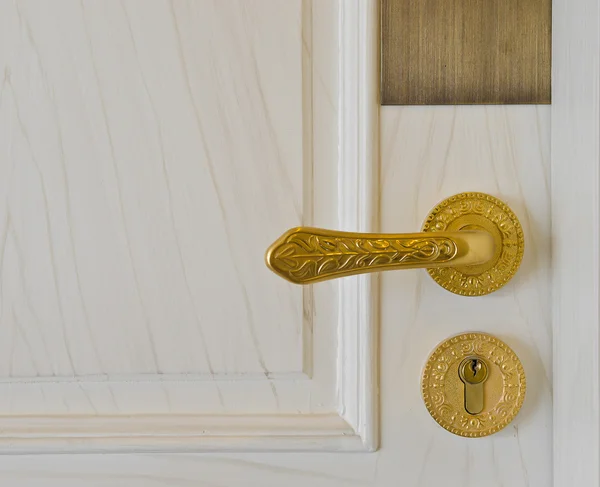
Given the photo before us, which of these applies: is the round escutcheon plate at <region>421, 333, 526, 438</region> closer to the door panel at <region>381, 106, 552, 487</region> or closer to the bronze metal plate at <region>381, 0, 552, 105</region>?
the door panel at <region>381, 106, 552, 487</region>

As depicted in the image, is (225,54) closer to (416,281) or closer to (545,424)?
(416,281)

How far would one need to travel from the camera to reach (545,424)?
1.24 ft

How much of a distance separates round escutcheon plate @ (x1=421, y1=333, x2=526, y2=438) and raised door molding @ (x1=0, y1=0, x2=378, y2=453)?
1.4 inches

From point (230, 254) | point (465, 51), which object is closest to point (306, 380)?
point (230, 254)

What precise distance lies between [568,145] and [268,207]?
0.17m

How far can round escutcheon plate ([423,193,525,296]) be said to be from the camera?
37 cm

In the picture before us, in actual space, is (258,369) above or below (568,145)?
below

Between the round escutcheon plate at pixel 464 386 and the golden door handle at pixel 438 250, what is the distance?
0.03 m

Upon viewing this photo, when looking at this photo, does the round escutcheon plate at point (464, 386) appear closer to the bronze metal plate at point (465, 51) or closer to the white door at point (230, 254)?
the white door at point (230, 254)

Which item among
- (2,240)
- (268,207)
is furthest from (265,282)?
(2,240)

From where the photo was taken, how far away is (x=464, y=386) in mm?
375

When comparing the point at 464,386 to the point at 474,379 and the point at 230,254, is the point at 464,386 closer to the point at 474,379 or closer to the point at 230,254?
the point at 474,379

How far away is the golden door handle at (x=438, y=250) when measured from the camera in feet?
1.07

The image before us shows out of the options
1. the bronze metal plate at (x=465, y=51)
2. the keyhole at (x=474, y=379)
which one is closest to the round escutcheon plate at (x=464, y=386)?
the keyhole at (x=474, y=379)
